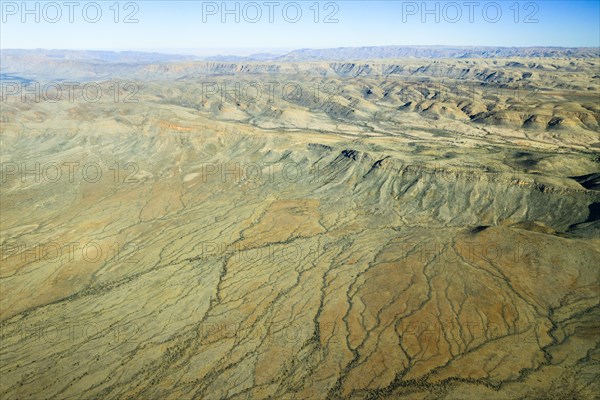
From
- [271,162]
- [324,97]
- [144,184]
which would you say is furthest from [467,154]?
[324,97]

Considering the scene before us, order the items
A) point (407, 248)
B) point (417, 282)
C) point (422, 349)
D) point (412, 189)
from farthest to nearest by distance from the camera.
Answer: point (412, 189) < point (407, 248) < point (417, 282) < point (422, 349)

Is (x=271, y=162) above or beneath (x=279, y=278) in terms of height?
above

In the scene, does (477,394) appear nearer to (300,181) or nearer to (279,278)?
(279,278)

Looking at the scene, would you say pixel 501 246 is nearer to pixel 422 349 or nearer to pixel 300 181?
pixel 422 349

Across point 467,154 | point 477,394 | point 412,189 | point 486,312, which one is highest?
point 467,154

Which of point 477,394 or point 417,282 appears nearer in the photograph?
point 477,394

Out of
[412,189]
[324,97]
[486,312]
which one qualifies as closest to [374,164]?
[412,189]

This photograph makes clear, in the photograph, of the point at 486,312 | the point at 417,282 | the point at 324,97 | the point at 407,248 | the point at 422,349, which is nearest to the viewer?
the point at 422,349
